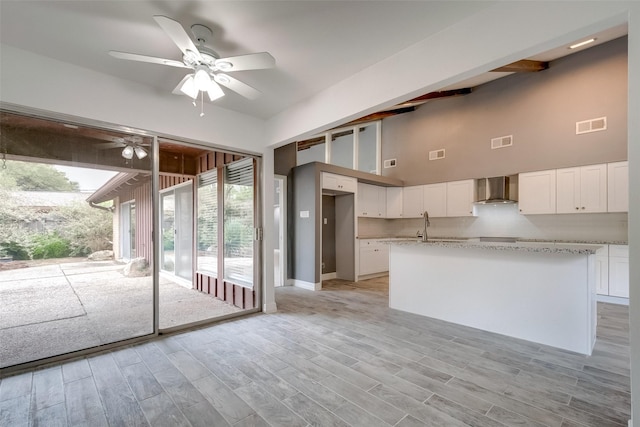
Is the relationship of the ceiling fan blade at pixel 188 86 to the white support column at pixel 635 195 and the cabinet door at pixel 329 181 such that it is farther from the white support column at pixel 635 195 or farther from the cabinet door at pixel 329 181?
the cabinet door at pixel 329 181

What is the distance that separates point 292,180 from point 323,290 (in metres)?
2.29

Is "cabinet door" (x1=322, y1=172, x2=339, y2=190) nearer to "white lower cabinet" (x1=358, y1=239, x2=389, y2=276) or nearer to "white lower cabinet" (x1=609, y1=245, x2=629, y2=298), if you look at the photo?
Result: "white lower cabinet" (x1=358, y1=239, x2=389, y2=276)

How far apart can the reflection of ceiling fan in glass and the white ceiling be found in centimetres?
60

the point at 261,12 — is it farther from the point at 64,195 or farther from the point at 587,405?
the point at 587,405

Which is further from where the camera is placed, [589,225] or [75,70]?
[589,225]

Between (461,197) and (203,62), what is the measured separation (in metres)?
5.75

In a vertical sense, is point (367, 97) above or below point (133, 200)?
above

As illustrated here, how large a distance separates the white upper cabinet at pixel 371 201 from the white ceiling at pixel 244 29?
3973mm

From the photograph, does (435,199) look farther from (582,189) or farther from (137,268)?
(137,268)

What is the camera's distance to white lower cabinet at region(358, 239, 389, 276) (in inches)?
243

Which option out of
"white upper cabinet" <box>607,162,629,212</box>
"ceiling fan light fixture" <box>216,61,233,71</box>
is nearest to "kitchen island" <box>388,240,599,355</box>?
"white upper cabinet" <box>607,162,629,212</box>

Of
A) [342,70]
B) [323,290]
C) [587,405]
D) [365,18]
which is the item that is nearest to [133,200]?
[342,70]

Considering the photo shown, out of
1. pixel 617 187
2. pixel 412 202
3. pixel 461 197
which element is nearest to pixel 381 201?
pixel 412 202

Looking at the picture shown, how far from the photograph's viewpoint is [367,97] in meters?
2.67
